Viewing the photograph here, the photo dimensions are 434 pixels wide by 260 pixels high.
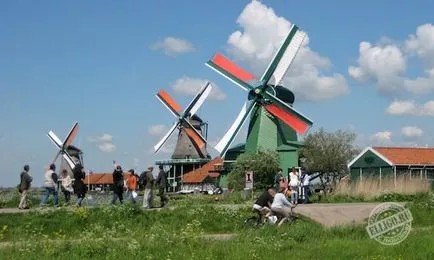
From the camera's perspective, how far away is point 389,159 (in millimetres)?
45000

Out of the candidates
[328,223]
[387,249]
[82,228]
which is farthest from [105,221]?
[387,249]

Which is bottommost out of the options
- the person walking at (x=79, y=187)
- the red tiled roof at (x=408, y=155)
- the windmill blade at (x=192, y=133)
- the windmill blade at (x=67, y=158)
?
the person walking at (x=79, y=187)

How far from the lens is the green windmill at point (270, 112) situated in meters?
50.6

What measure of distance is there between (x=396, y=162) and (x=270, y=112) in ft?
38.5

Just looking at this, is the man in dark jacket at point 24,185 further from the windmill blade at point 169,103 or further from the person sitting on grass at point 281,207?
the windmill blade at point 169,103

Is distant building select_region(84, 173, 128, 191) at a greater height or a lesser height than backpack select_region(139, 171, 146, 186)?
greater

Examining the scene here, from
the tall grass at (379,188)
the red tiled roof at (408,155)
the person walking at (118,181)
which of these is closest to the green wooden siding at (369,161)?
the red tiled roof at (408,155)

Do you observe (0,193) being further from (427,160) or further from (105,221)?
(427,160)

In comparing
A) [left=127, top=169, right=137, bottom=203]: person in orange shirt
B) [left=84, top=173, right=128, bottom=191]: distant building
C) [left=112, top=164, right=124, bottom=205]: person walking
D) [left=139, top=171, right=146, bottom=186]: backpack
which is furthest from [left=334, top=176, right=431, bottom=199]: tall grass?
[left=84, top=173, right=128, bottom=191]: distant building

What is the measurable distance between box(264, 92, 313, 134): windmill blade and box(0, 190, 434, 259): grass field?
96.5 feet

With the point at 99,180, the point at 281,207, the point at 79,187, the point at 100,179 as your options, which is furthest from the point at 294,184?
the point at 100,179

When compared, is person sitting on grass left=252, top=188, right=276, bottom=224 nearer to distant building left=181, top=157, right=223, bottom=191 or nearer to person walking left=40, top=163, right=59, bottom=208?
person walking left=40, top=163, right=59, bottom=208

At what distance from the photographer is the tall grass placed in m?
29.2

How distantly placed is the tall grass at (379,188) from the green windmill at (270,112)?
17.1 metres
